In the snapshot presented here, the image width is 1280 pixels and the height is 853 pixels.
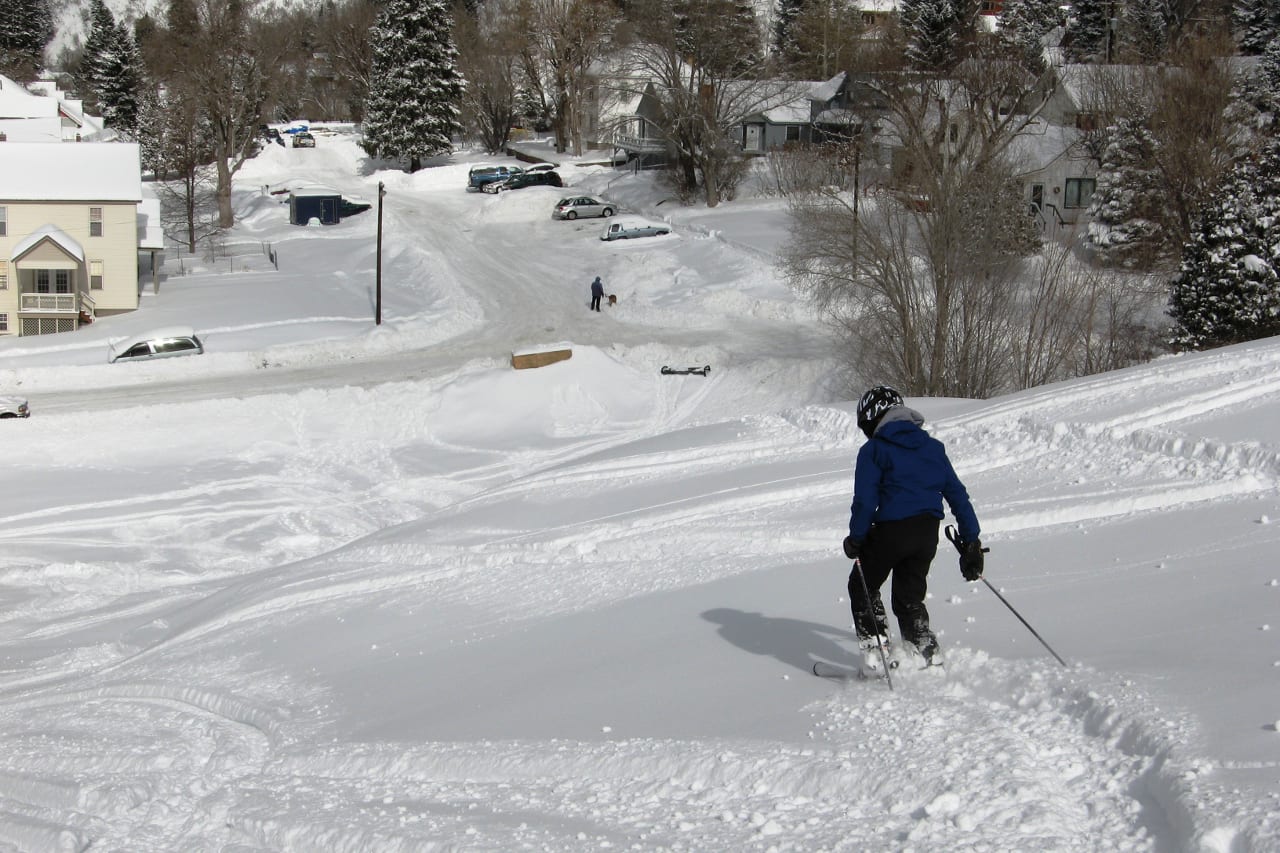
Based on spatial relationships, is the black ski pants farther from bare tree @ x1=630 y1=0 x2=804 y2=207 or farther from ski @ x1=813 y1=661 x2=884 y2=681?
bare tree @ x1=630 y1=0 x2=804 y2=207

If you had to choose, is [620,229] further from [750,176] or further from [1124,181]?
[1124,181]

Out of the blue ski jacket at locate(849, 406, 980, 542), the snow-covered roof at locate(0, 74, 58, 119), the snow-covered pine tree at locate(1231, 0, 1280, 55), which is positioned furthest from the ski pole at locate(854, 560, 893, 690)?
the snow-covered roof at locate(0, 74, 58, 119)

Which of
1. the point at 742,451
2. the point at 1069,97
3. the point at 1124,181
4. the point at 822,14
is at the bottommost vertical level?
the point at 742,451

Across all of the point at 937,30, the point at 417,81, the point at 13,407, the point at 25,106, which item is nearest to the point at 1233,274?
the point at 13,407

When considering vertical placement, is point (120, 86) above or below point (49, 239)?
above

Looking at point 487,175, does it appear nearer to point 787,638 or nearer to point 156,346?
point 156,346

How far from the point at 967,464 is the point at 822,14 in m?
76.3

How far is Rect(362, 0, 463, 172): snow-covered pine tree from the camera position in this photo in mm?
67375

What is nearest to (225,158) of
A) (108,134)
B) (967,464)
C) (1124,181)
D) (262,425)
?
(108,134)

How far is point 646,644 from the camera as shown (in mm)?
8445

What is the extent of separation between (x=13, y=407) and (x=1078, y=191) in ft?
135

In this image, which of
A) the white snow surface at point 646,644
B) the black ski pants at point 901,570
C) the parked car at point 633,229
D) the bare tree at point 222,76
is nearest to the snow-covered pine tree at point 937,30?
the parked car at point 633,229

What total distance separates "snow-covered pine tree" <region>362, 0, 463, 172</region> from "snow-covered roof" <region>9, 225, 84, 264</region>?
2959cm

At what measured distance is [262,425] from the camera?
26.4 metres
